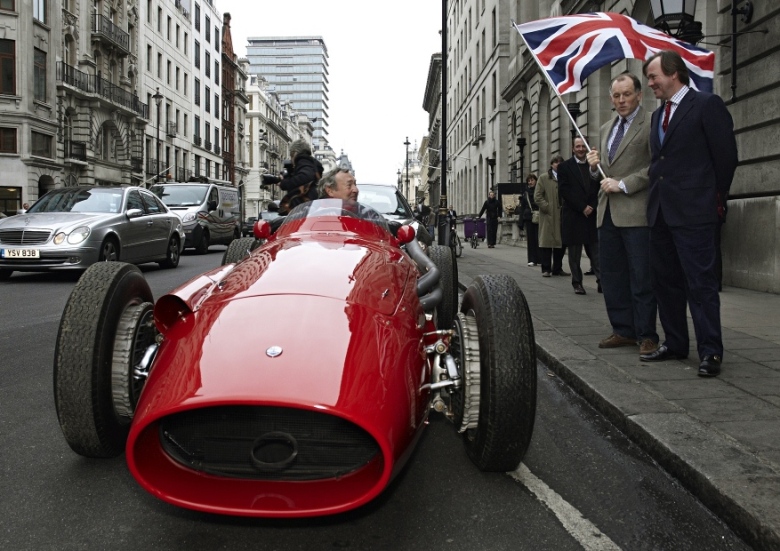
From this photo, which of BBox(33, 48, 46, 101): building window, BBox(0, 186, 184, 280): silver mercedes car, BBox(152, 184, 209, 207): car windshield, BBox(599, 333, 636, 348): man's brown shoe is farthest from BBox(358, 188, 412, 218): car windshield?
BBox(33, 48, 46, 101): building window

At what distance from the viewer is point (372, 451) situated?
2.17 metres

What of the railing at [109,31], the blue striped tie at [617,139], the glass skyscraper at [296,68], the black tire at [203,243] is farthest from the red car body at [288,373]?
the glass skyscraper at [296,68]

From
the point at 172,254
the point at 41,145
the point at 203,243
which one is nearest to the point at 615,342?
the point at 172,254

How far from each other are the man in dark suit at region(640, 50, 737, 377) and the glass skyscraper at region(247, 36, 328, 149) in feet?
590

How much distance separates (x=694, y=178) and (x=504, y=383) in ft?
8.03

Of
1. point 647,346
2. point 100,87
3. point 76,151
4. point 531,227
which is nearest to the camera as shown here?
point 647,346

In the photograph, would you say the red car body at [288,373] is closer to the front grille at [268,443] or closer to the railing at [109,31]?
the front grille at [268,443]

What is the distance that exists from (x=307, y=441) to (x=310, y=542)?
0.37 m

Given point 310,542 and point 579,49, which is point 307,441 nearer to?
point 310,542

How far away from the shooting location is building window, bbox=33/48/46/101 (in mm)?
33375

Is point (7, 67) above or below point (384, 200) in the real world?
above

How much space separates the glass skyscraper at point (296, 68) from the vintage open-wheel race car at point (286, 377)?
595ft

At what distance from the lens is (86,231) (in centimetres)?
991

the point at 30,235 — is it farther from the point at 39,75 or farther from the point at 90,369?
the point at 39,75
